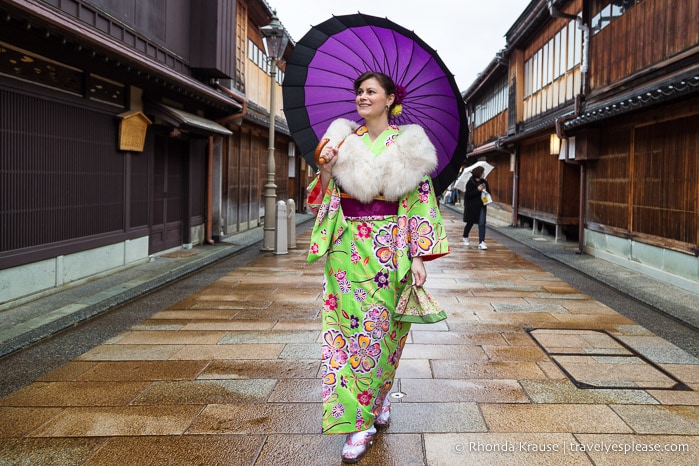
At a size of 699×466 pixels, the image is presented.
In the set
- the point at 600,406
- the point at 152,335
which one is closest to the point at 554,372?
the point at 600,406

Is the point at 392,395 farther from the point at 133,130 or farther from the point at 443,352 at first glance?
the point at 133,130

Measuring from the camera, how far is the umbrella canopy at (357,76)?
152 inches

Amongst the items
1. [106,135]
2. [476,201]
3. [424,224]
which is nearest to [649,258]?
[476,201]

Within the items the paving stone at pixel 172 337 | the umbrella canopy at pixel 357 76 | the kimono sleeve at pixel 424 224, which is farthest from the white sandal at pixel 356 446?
the paving stone at pixel 172 337

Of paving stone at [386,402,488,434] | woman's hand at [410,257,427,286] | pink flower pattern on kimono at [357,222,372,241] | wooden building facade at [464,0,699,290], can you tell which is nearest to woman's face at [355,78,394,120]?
pink flower pattern on kimono at [357,222,372,241]

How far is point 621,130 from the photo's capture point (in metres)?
12.5

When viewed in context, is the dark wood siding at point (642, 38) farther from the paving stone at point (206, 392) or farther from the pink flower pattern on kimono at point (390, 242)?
the paving stone at point (206, 392)

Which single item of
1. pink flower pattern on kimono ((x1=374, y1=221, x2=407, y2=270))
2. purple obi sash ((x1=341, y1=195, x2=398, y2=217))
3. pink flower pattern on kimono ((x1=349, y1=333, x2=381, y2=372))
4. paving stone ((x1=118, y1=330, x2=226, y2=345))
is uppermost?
purple obi sash ((x1=341, y1=195, x2=398, y2=217))

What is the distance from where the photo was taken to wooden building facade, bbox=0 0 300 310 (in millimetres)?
7523

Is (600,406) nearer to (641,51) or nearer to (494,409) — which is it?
(494,409)

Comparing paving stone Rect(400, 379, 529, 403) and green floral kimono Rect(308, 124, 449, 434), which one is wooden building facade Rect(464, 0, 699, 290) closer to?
paving stone Rect(400, 379, 529, 403)

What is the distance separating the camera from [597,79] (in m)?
14.2

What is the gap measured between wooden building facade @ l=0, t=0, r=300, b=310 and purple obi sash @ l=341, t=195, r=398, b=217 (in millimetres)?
4581

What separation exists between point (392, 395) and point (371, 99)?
7.97 ft
